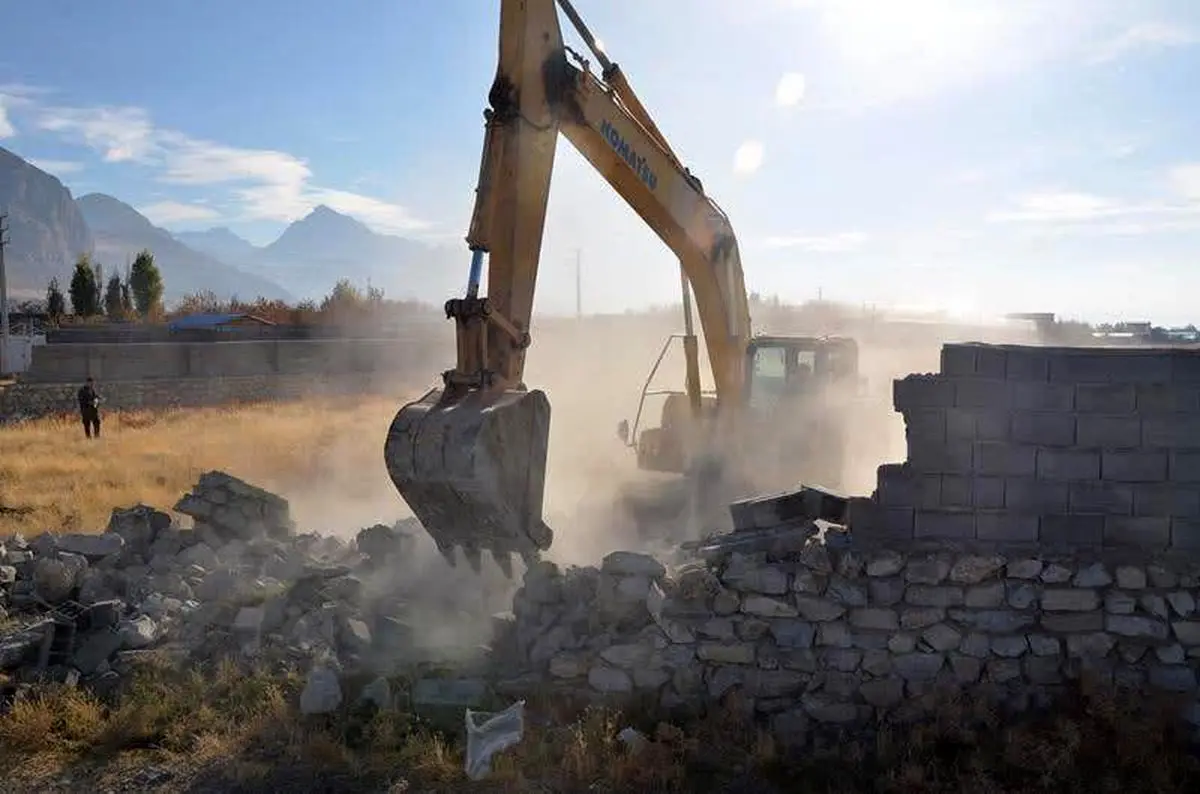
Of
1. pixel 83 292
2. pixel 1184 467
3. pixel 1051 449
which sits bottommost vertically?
pixel 1184 467

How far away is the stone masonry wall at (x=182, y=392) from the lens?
22.5m

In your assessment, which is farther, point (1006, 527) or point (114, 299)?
point (114, 299)

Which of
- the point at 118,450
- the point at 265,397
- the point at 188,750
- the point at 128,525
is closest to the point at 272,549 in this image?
the point at 128,525

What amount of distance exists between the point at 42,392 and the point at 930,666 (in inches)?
912

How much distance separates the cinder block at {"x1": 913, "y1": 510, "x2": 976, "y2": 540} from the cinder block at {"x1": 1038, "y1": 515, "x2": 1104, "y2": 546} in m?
0.43

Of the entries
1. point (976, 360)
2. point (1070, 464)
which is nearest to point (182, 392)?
point (976, 360)

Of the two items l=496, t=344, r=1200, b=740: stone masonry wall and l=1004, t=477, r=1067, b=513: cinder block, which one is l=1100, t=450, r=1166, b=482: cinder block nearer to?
l=496, t=344, r=1200, b=740: stone masonry wall

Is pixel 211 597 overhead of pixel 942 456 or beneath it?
beneath

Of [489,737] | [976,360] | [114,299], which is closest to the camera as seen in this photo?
[489,737]

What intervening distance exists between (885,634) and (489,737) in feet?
8.06

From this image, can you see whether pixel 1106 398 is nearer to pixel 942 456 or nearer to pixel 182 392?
pixel 942 456

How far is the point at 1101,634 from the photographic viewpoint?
557 cm

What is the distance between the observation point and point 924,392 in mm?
5727

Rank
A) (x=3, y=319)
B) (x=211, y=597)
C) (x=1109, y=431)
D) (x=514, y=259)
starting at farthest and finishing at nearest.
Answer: (x=3, y=319) < (x=211, y=597) < (x=514, y=259) < (x=1109, y=431)
